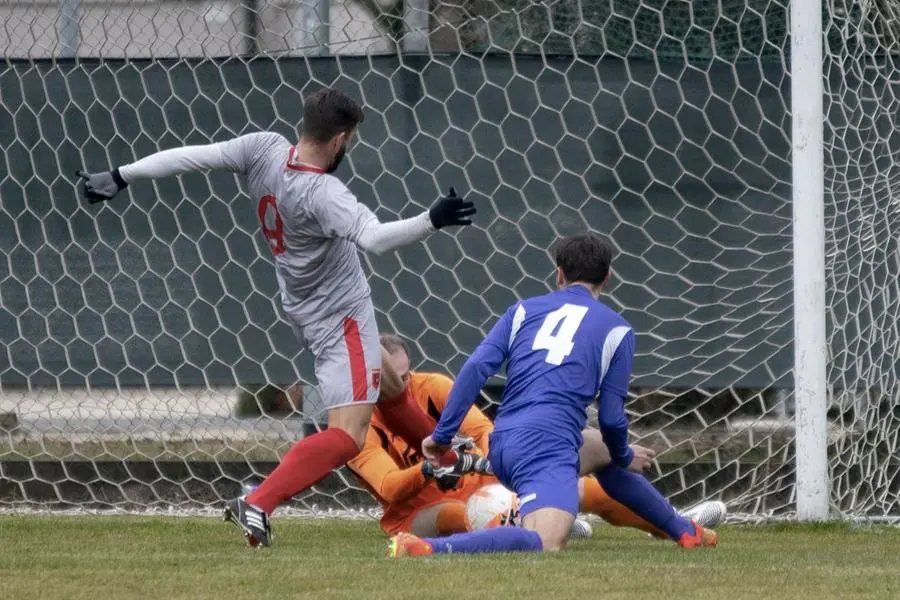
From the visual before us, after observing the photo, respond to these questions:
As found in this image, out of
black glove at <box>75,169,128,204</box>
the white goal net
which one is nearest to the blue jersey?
black glove at <box>75,169,128,204</box>

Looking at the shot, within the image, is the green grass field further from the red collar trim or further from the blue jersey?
the red collar trim

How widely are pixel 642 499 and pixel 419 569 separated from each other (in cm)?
126

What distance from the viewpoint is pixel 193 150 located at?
5387 mm

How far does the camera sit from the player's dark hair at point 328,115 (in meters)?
5.25

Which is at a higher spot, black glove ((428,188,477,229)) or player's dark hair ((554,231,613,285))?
black glove ((428,188,477,229))

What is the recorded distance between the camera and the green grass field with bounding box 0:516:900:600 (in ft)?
12.8

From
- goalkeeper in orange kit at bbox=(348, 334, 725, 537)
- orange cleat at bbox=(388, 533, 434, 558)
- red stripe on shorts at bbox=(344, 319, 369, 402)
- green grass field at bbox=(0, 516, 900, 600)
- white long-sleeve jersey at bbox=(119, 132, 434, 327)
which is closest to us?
green grass field at bbox=(0, 516, 900, 600)

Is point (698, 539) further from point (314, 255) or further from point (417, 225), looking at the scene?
point (314, 255)

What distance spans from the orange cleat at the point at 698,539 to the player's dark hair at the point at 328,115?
1728 mm

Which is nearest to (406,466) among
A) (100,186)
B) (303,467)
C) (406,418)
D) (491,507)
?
(406,418)

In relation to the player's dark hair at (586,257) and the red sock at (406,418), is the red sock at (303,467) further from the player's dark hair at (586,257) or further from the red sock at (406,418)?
the player's dark hair at (586,257)

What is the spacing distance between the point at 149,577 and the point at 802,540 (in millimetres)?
2614

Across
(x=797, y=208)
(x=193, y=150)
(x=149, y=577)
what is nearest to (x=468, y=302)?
(x=797, y=208)

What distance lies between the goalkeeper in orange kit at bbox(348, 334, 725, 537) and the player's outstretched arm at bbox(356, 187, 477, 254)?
805mm
